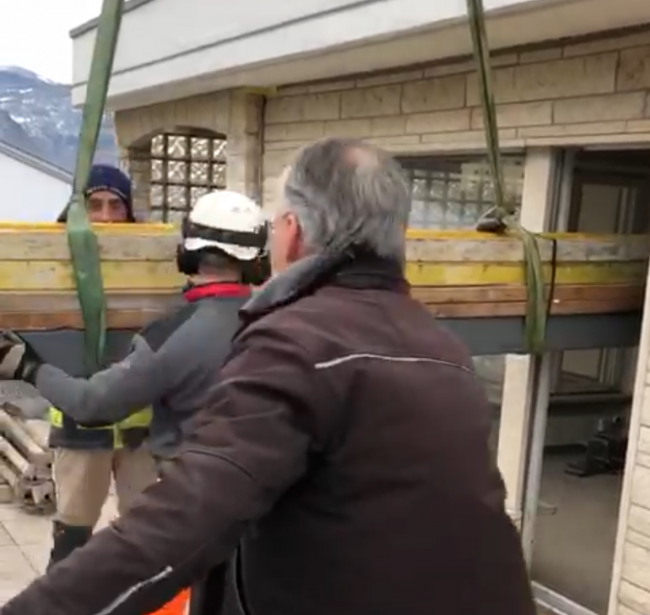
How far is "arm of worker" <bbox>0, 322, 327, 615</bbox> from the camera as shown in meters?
1.36

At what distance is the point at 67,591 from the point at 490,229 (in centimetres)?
237

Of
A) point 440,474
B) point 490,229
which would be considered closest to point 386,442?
point 440,474

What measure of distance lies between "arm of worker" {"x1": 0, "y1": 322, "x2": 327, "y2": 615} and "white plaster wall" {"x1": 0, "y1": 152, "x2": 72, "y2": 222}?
2443 cm

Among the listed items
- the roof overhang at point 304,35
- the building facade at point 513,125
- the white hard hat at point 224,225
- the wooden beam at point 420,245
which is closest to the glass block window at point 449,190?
the building facade at point 513,125

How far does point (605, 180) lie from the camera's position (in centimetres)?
524

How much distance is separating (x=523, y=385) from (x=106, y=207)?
6.47 feet

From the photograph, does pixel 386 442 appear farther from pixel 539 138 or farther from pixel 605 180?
pixel 605 180

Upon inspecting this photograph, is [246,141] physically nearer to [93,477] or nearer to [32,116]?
[93,477]

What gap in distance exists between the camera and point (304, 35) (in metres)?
4.88

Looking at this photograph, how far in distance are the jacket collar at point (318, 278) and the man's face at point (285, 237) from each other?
3 centimetres

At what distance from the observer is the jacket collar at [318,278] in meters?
1.57

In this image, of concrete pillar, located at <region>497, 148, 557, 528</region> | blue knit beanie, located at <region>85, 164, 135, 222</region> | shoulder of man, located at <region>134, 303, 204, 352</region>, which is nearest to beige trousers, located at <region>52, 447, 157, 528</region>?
shoulder of man, located at <region>134, 303, 204, 352</region>

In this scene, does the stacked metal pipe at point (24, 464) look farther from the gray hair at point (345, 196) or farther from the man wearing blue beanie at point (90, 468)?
the gray hair at point (345, 196)

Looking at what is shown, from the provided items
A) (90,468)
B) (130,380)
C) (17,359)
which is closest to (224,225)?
(130,380)
